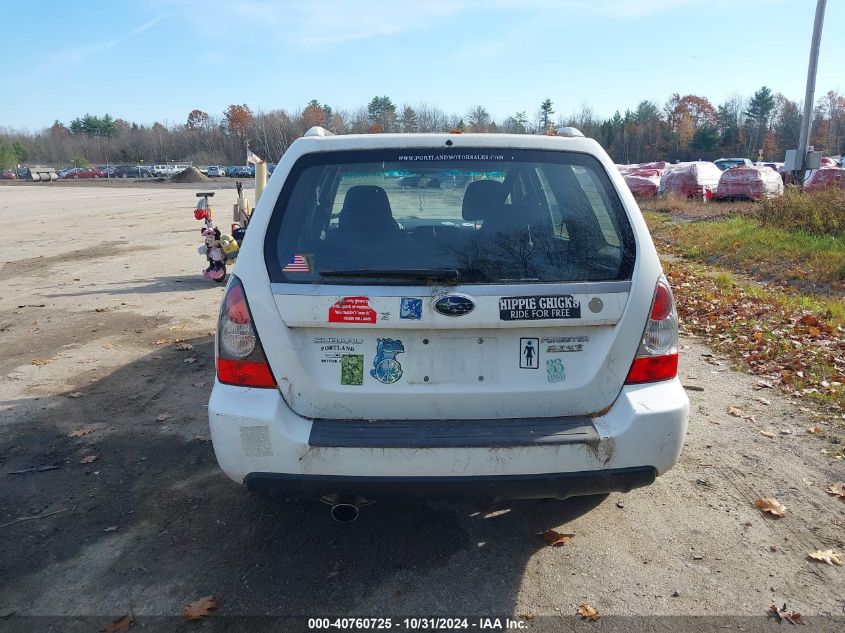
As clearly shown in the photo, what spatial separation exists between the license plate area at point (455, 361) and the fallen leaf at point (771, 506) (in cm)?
193

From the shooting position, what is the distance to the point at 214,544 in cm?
342

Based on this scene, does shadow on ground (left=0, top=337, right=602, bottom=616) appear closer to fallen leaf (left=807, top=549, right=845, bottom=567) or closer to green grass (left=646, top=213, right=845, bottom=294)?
fallen leaf (left=807, top=549, right=845, bottom=567)

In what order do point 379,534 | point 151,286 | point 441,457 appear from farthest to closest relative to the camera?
point 151,286, point 379,534, point 441,457

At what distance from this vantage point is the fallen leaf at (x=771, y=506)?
12.1ft

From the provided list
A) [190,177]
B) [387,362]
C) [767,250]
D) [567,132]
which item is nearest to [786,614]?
[387,362]

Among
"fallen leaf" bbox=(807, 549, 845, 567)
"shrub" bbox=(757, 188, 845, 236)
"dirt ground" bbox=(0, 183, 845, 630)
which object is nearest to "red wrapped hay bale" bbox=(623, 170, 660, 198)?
"shrub" bbox=(757, 188, 845, 236)

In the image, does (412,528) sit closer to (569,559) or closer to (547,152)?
(569,559)

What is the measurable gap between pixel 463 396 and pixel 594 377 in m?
0.58

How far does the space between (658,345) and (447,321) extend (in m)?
0.99

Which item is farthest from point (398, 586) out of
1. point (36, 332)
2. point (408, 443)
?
point (36, 332)

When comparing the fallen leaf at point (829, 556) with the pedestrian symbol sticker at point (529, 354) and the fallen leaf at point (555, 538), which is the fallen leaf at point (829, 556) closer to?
the fallen leaf at point (555, 538)

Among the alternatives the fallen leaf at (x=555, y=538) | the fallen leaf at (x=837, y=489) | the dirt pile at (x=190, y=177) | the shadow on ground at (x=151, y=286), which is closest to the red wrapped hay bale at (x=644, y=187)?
the shadow on ground at (x=151, y=286)

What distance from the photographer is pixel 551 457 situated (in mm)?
2799

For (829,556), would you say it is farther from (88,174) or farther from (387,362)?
(88,174)
